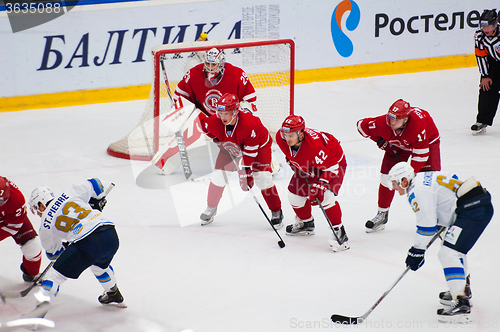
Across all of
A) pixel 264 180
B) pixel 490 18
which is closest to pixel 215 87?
pixel 264 180

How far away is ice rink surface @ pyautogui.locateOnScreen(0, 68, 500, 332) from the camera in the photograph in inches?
122

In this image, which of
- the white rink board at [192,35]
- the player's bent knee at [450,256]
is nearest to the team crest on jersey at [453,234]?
the player's bent knee at [450,256]

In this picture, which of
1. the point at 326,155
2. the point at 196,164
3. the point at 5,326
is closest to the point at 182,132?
the point at 196,164

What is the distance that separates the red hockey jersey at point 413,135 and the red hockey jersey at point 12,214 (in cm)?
233

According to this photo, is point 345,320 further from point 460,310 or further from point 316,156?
point 316,156

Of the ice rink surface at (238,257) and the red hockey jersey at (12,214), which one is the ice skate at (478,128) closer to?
the ice rink surface at (238,257)

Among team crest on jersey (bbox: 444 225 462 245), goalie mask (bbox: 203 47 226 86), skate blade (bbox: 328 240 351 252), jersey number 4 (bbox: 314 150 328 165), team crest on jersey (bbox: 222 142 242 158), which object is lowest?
skate blade (bbox: 328 240 351 252)

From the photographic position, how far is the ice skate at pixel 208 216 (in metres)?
4.39

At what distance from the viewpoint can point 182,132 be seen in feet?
17.8

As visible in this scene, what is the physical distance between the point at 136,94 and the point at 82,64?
0.82 metres

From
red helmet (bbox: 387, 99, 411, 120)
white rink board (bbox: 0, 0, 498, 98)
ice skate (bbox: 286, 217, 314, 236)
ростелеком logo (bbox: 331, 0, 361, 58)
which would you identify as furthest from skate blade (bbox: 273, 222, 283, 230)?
ростелеком logo (bbox: 331, 0, 361, 58)

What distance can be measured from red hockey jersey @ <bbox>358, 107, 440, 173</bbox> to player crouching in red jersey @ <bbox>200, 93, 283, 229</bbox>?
797 mm

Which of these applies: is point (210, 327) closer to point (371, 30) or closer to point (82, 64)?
point (82, 64)

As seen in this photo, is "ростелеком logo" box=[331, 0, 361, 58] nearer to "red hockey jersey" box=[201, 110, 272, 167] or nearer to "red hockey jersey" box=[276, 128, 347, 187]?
"red hockey jersey" box=[201, 110, 272, 167]
